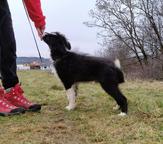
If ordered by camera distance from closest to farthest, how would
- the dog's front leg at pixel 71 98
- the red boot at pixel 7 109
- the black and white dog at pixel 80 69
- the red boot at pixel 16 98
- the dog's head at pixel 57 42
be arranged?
the red boot at pixel 7 109 → the black and white dog at pixel 80 69 → the red boot at pixel 16 98 → the dog's front leg at pixel 71 98 → the dog's head at pixel 57 42

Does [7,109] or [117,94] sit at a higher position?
[7,109]

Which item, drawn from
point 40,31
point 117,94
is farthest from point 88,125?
point 40,31

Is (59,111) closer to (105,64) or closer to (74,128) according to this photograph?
(105,64)

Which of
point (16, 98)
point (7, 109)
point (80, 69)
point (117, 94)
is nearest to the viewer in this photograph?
point (7, 109)

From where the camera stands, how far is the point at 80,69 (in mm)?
6625

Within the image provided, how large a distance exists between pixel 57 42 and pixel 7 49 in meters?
0.94

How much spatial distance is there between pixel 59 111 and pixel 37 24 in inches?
48.7

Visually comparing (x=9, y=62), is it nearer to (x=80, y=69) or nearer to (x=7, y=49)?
(x=7, y=49)

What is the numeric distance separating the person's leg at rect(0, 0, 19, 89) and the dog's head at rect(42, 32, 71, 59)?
76 centimetres

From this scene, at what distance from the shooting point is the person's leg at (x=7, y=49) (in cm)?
611

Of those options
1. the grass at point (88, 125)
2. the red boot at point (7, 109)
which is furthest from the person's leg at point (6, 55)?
the grass at point (88, 125)

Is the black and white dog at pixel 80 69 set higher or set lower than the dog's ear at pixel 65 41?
lower

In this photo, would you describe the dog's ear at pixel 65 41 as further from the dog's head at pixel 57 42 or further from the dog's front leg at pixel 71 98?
the dog's front leg at pixel 71 98

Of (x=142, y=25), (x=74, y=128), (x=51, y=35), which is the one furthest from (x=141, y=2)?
(x=74, y=128)
